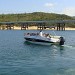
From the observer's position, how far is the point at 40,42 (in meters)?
69.9

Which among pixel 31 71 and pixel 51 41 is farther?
pixel 51 41

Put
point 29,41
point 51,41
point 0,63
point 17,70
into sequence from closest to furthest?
point 17,70, point 0,63, point 51,41, point 29,41

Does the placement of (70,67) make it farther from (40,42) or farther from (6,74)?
(40,42)

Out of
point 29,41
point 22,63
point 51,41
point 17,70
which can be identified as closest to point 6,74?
point 17,70

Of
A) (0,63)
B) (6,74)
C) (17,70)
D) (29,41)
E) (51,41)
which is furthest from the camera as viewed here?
(29,41)

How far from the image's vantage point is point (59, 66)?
36.6 metres

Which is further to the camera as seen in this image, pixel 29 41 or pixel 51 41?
pixel 29 41

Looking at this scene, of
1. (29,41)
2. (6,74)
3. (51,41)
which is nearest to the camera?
(6,74)

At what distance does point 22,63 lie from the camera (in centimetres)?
3875

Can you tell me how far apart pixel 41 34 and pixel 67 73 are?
38.1m

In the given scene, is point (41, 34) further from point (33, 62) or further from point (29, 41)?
point (33, 62)

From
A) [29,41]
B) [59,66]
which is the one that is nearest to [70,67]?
[59,66]

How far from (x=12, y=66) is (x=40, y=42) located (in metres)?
34.1

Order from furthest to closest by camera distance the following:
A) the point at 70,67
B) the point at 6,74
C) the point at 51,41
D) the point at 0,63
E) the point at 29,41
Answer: the point at 29,41 < the point at 51,41 < the point at 0,63 < the point at 70,67 < the point at 6,74
